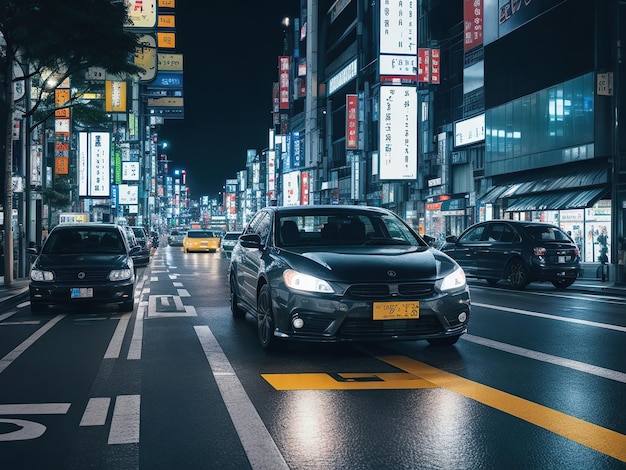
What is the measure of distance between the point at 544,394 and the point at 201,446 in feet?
9.71

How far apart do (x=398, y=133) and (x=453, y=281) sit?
4596cm

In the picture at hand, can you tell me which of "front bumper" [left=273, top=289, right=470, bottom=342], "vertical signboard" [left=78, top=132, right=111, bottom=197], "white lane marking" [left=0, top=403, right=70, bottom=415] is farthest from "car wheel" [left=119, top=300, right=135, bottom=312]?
"vertical signboard" [left=78, top=132, right=111, bottom=197]

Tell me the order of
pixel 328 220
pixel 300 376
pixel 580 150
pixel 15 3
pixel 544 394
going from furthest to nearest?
pixel 580 150 < pixel 15 3 < pixel 328 220 < pixel 300 376 < pixel 544 394

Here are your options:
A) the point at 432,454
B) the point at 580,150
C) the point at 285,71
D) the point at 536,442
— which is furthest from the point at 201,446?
the point at 285,71

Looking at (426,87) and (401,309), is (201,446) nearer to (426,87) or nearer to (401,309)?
(401,309)

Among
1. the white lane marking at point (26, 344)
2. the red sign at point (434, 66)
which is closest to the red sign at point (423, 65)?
the red sign at point (434, 66)

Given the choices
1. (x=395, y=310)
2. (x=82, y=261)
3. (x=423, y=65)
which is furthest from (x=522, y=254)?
(x=423, y=65)

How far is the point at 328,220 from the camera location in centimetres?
953

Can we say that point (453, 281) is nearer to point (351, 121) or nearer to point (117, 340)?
point (117, 340)

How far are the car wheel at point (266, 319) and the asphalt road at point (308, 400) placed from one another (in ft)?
0.64

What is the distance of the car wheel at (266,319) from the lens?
8.33 meters

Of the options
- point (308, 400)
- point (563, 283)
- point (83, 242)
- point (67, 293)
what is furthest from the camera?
point (563, 283)

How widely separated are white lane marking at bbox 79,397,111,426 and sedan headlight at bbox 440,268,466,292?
3541 mm

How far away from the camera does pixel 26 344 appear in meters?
9.41
